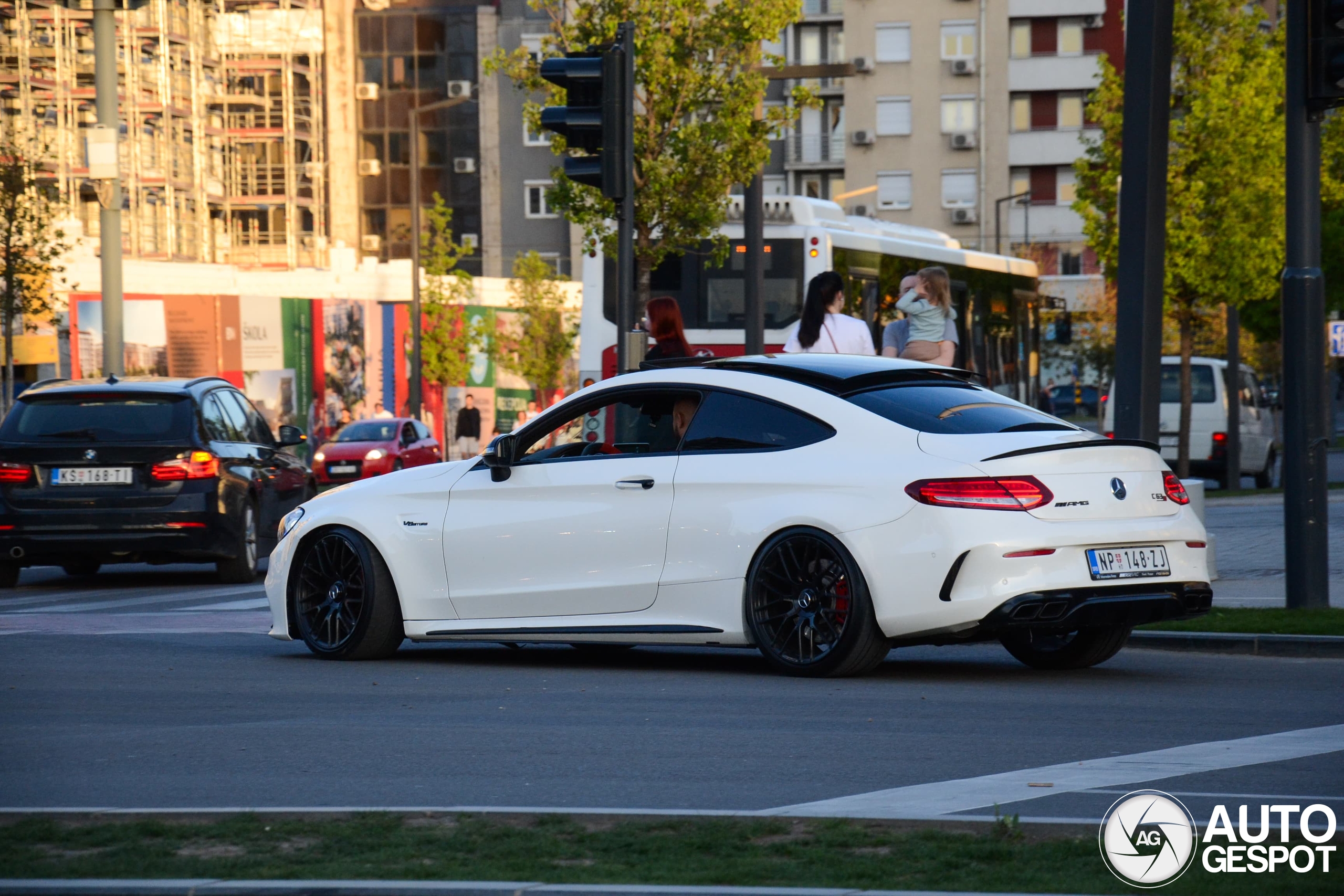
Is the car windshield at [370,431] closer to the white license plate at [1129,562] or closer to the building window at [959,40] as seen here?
the white license plate at [1129,562]

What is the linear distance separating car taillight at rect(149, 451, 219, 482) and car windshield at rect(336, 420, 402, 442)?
23667 millimetres

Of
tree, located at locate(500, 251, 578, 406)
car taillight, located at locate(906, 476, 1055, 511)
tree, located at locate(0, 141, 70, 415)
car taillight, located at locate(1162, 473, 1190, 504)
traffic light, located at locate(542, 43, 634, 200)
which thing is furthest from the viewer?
tree, located at locate(500, 251, 578, 406)

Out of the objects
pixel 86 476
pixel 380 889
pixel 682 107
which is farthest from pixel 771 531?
pixel 682 107

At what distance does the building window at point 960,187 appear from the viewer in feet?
278

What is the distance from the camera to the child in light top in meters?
14.1

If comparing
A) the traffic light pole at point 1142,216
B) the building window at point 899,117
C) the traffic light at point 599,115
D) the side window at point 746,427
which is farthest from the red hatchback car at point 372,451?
the building window at point 899,117

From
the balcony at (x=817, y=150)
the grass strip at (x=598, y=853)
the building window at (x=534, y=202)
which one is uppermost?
the balcony at (x=817, y=150)

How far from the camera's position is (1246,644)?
10.5 metres

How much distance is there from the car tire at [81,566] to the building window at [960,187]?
68225 mm

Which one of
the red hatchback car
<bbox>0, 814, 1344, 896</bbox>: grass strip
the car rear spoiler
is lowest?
the red hatchback car

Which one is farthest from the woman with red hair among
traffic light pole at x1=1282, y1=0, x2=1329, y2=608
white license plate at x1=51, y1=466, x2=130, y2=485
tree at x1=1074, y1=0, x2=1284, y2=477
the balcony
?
the balcony

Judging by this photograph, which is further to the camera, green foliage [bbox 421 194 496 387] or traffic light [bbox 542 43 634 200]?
green foliage [bbox 421 194 496 387]

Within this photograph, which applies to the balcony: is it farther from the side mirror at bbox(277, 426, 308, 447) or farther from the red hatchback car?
the side mirror at bbox(277, 426, 308, 447)

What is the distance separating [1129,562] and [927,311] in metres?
5.45
